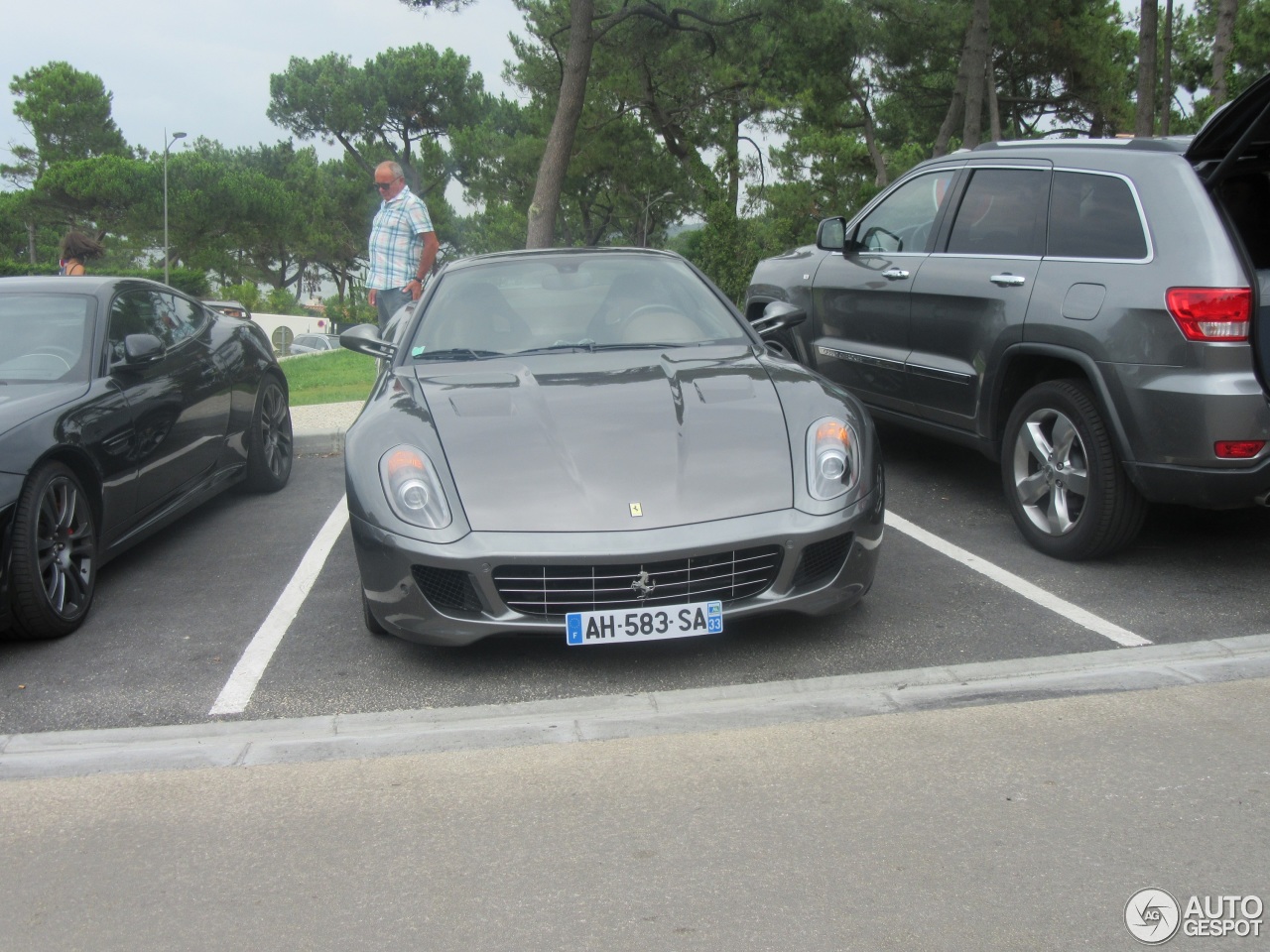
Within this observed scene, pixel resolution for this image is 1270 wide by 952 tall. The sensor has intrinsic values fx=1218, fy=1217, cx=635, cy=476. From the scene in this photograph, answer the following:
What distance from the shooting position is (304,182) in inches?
2635

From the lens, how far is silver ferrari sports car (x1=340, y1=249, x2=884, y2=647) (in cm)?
401

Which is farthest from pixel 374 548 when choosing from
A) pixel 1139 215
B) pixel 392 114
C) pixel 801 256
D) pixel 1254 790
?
pixel 392 114

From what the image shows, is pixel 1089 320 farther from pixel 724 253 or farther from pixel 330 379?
pixel 724 253

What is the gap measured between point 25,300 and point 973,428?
467 cm

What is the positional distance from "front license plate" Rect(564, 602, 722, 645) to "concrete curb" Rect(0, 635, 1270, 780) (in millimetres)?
203

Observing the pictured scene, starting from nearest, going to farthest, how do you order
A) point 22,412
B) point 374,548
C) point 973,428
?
point 374,548, point 22,412, point 973,428

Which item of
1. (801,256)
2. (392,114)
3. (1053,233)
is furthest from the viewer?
(392,114)

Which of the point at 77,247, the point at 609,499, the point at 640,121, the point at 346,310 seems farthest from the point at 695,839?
the point at 346,310

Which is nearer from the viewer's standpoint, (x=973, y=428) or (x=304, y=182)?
(x=973, y=428)

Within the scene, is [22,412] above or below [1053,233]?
below

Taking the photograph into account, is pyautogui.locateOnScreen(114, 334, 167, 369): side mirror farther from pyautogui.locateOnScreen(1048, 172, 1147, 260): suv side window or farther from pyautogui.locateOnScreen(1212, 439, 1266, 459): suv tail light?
pyautogui.locateOnScreen(1212, 439, 1266, 459): suv tail light

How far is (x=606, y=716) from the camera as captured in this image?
389 centimetres

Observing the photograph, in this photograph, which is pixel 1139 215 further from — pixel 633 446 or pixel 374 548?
pixel 374 548

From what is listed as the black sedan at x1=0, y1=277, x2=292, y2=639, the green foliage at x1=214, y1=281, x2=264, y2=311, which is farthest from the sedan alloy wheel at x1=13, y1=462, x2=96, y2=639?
the green foliage at x1=214, y1=281, x2=264, y2=311
